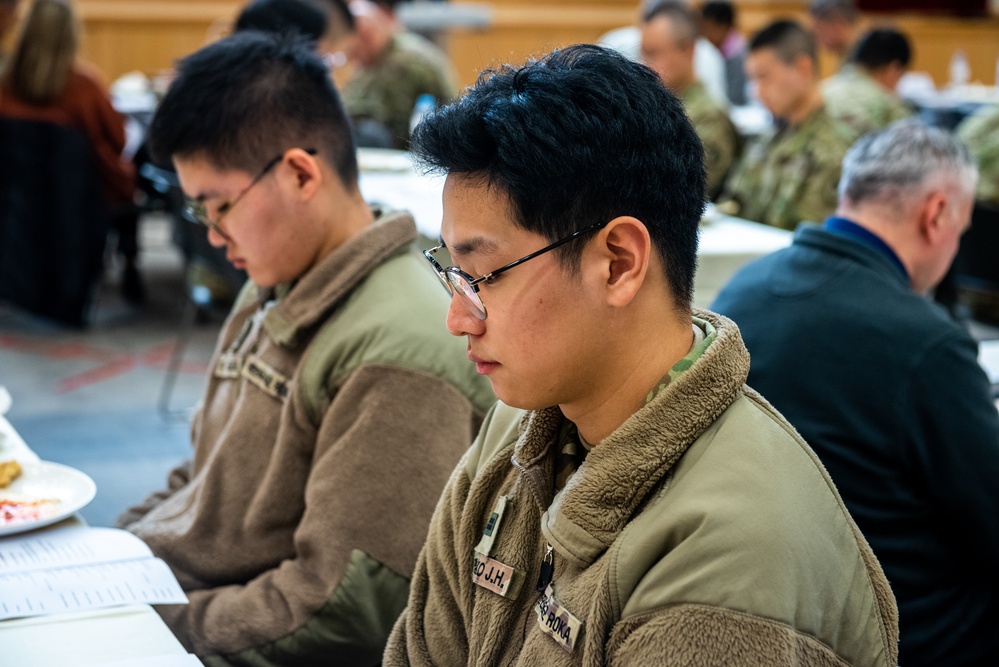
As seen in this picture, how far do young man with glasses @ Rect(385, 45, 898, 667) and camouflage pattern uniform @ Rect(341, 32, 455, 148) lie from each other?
4305 millimetres

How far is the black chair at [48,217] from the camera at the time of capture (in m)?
4.81

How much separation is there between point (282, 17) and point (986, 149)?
9.95 ft

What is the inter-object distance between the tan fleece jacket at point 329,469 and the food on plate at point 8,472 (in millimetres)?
190

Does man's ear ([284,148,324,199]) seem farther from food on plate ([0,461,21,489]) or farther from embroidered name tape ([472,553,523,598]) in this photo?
embroidered name tape ([472,553,523,598])

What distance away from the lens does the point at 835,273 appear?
1747 millimetres

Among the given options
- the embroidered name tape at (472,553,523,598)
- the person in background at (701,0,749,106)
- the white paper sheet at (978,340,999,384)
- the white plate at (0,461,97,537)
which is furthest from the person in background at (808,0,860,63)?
the embroidered name tape at (472,553,523,598)

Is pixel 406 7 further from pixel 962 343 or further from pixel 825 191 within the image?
pixel 962 343

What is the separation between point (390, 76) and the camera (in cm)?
525

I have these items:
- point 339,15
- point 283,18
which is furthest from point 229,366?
point 339,15

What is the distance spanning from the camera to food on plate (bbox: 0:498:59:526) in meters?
1.48

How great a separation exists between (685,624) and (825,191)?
3.55 meters

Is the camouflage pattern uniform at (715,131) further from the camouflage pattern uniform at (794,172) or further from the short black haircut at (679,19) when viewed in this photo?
the camouflage pattern uniform at (794,172)

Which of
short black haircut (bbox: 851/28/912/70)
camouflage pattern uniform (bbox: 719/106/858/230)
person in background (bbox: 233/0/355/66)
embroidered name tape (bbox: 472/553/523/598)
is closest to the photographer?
embroidered name tape (bbox: 472/553/523/598)

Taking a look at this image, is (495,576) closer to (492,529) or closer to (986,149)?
(492,529)
